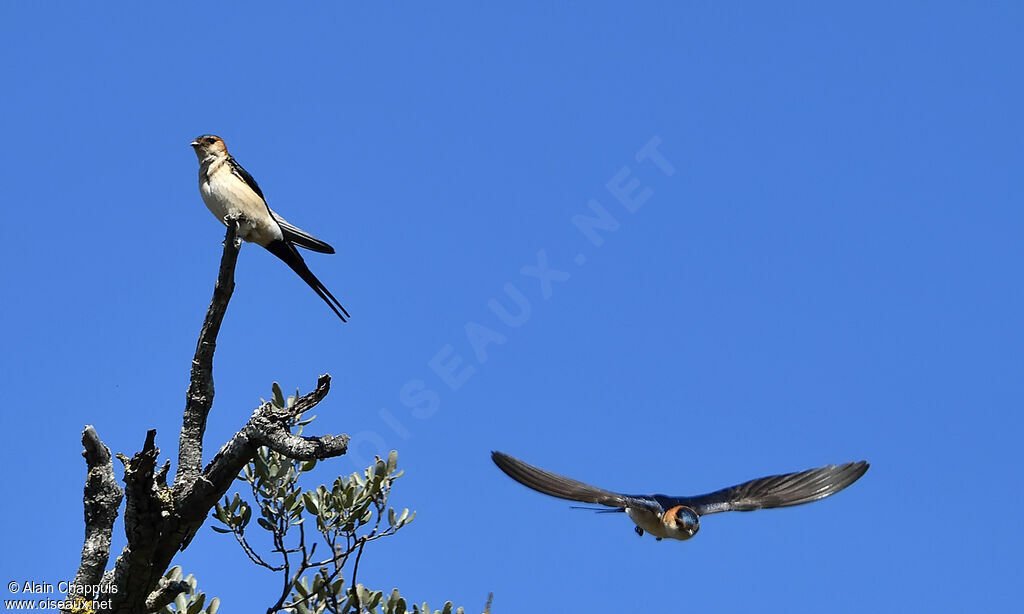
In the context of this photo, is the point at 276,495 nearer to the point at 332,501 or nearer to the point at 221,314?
the point at 332,501

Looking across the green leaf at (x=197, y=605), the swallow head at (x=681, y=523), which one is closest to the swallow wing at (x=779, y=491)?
the swallow head at (x=681, y=523)

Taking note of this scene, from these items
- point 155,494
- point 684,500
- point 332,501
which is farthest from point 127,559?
point 684,500

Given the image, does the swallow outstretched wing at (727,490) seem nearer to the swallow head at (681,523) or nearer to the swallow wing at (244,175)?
the swallow head at (681,523)

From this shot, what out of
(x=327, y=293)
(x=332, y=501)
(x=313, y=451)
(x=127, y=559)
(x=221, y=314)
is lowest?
(x=127, y=559)

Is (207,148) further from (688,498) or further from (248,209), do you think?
(688,498)

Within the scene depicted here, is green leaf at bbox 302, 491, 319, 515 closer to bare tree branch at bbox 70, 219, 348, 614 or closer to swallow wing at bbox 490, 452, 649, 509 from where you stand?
bare tree branch at bbox 70, 219, 348, 614

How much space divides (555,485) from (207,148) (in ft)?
11.9

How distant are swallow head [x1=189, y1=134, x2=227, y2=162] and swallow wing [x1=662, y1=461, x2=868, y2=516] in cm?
414

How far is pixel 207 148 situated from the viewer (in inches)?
302

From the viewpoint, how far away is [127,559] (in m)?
4.43

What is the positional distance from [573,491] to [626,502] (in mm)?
331

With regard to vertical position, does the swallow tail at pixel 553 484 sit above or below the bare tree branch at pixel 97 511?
above

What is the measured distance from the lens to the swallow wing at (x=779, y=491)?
668cm

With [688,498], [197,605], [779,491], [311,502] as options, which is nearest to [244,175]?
[311,502]
